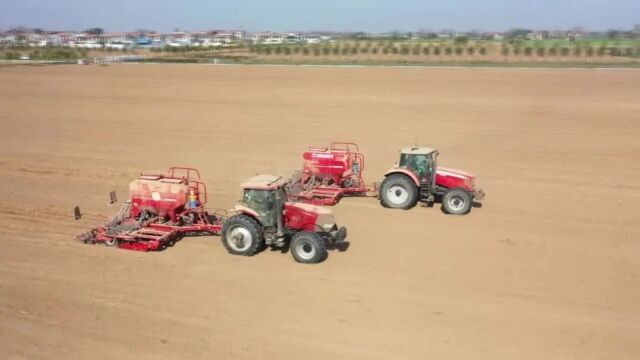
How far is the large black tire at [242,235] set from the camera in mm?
11422

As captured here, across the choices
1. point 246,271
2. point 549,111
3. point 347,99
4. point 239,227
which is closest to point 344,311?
point 246,271

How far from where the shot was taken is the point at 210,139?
24094 mm

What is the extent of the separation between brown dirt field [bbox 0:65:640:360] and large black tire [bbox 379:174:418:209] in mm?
279

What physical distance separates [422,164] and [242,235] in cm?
521

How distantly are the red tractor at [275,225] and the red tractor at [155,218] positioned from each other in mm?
1050

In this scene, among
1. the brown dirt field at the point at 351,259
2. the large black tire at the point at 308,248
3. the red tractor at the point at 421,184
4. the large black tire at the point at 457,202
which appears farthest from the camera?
the red tractor at the point at 421,184

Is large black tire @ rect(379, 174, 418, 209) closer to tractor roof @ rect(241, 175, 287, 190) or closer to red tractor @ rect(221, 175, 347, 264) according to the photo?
red tractor @ rect(221, 175, 347, 264)

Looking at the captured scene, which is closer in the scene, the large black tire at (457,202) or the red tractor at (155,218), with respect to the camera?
the red tractor at (155,218)

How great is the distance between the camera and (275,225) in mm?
11484

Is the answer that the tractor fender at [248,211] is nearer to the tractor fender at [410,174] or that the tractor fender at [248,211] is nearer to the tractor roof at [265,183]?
the tractor roof at [265,183]

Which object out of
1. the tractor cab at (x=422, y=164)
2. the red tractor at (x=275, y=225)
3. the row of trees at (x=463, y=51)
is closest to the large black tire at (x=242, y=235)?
the red tractor at (x=275, y=225)

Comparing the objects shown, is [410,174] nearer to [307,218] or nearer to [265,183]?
[307,218]

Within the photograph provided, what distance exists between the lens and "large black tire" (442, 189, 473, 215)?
14.2 meters

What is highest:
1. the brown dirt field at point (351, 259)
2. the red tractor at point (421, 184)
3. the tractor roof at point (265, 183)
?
the tractor roof at point (265, 183)
